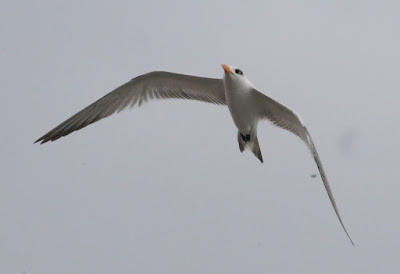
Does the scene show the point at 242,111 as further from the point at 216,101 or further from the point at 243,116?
the point at 216,101

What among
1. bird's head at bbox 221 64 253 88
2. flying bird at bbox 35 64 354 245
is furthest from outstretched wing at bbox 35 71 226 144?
bird's head at bbox 221 64 253 88

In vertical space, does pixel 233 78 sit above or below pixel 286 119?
above

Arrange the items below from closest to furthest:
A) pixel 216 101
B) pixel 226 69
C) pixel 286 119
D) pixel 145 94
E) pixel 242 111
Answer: pixel 226 69
pixel 242 111
pixel 286 119
pixel 145 94
pixel 216 101

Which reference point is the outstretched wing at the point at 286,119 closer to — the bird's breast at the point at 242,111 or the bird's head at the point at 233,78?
the bird's breast at the point at 242,111

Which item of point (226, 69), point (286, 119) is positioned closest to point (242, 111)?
point (226, 69)

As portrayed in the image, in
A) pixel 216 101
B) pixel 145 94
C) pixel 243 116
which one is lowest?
pixel 243 116

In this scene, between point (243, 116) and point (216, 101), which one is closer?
point (243, 116)

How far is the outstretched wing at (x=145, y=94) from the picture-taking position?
9.27m

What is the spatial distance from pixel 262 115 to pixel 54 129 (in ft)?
11.7

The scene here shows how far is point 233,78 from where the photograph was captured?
8875mm

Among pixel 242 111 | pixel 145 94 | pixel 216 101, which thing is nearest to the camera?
pixel 242 111

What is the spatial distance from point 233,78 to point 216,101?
53.4 inches

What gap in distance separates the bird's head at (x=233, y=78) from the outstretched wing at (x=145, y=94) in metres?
0.81

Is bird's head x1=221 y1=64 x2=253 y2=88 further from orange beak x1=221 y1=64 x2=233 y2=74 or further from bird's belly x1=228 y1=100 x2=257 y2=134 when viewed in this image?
bird's belly x1=228 y1=100 x2=257 y2=134
